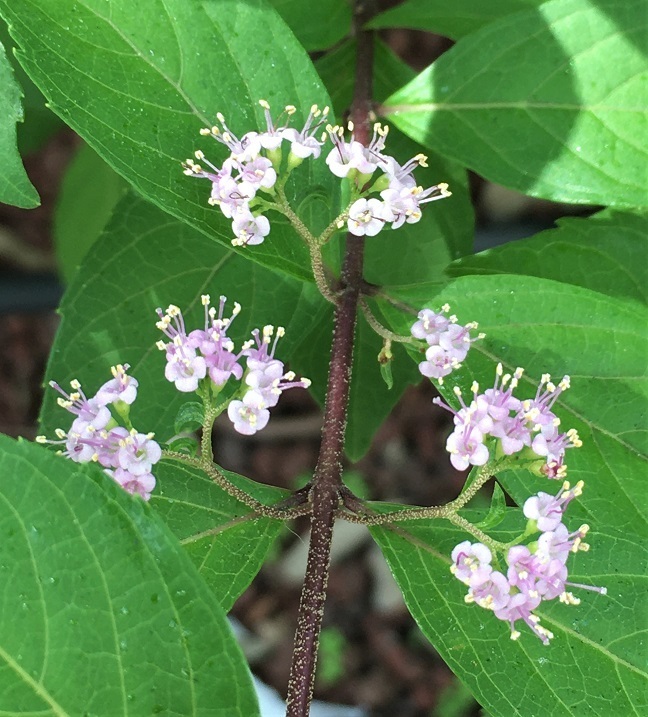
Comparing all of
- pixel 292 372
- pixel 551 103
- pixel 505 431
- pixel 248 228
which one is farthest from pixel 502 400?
pixel 551 103

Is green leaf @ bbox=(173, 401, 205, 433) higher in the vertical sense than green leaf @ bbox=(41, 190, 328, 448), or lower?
lower

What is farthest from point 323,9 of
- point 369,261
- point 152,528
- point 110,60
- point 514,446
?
point 152,528

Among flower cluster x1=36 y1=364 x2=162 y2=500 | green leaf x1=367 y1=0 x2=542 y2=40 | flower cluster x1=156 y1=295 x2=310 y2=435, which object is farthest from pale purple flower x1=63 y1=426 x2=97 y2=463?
green leaf x1=367 y1=0 x2=542 y2=40

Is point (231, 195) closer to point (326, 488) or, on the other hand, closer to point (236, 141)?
point (236, 141)

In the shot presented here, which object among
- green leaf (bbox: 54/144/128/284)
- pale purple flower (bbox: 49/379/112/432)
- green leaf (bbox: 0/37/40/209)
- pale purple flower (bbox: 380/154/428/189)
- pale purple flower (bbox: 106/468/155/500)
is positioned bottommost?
pale purple flower (bbox: 106/468/155/500)

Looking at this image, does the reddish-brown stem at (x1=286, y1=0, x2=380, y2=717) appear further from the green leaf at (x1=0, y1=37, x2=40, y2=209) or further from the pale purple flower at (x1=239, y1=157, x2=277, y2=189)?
the green leaf at (x1=0, y1=37, x2=40, y2=209)
